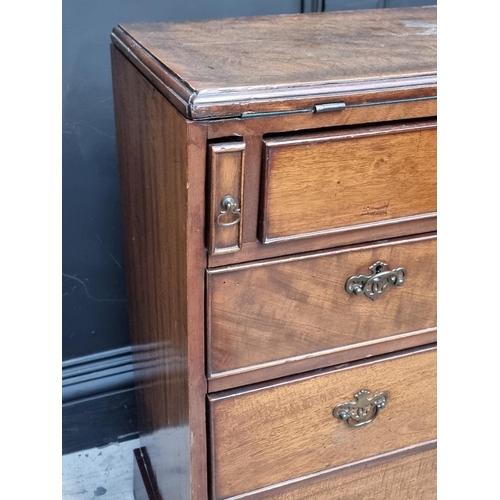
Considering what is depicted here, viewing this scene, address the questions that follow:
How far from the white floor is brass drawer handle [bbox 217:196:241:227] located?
0.78 metres

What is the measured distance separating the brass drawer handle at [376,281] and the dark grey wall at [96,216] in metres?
0.57

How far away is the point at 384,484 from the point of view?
38.5 inches

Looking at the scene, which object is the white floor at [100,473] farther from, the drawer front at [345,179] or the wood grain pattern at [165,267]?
the drawer front at [345,179]

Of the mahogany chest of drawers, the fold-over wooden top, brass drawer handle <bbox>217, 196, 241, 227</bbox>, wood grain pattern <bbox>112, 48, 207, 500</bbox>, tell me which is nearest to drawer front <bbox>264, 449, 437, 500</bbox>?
the mahogany chest of drawers

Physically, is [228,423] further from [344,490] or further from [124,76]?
[124,76]

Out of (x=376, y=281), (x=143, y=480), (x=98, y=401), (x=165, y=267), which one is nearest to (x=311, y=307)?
(x=376, y=281)

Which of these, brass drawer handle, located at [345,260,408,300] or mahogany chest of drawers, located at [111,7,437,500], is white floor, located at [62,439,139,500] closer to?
mahogany chest of drawers, located at [111,7,437,500]

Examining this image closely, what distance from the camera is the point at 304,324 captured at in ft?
2.60

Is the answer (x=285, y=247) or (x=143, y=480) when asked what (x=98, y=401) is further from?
(x=285, y=247)

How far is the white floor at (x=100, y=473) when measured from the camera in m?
1.26

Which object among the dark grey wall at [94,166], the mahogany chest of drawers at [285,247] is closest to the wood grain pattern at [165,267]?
the mahogany chest of drawers at [285,247]
